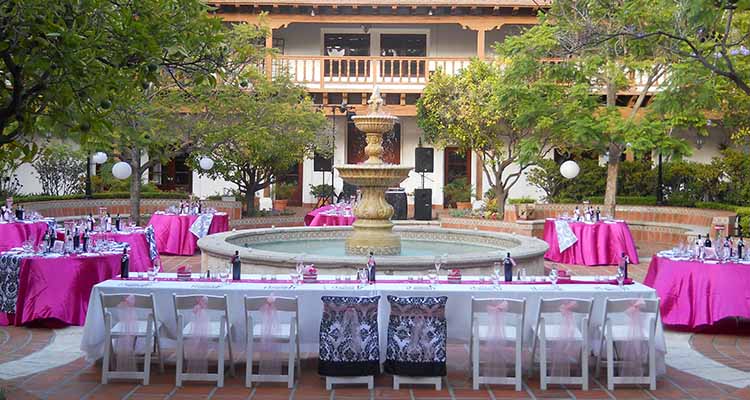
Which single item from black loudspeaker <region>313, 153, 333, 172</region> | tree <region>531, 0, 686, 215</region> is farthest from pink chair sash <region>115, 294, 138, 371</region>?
black loudspeaker <region>313, 153, 333, 172</region>

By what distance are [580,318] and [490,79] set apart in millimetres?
11648

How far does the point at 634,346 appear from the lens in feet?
18.0

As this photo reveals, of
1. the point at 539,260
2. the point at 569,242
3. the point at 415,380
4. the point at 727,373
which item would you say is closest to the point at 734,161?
the point at 569,242

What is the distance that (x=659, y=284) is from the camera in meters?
7.88

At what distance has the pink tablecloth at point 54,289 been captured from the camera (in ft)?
24.3

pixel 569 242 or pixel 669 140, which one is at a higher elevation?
pixel 669 140

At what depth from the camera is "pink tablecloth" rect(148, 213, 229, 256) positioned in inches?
514

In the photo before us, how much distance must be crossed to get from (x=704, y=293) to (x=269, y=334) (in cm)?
450

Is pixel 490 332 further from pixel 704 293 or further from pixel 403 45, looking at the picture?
pixel 403 45

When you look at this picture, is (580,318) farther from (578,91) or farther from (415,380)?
(578,91)

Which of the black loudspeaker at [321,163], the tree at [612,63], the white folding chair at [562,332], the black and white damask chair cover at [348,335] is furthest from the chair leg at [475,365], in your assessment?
the black loudspeaker at [321,163]

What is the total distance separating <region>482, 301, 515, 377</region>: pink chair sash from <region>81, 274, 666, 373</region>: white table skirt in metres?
0.23

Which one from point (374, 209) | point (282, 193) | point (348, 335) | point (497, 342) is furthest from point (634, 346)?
point (282, 193)

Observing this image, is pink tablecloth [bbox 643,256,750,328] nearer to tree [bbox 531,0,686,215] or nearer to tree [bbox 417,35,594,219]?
tree [bbox 531,0,686,215]
